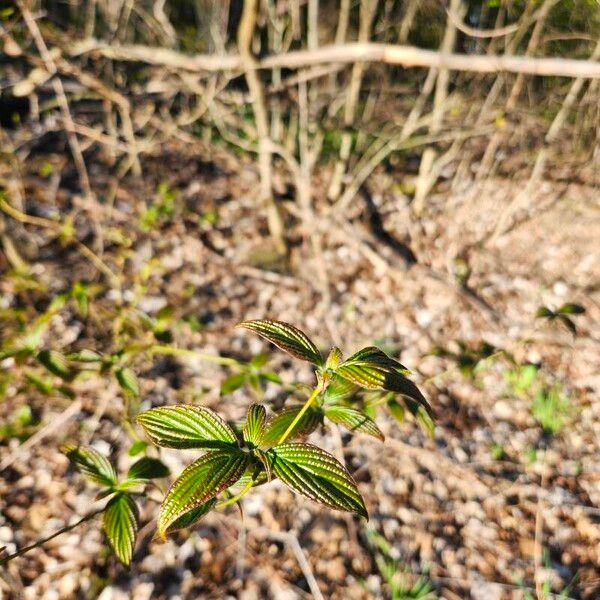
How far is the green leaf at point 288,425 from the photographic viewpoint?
788 millimetres

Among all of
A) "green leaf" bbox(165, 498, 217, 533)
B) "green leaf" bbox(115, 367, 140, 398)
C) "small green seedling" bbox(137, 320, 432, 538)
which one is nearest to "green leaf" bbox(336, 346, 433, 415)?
"small green seedling" bbox(137, 320, 432, 538)

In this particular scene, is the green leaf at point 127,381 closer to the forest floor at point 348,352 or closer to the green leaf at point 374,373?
the forest floor at point 348,352

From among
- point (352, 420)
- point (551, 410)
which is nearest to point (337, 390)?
point (352, 420)

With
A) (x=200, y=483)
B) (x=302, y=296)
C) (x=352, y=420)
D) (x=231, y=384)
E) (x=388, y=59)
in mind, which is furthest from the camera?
(x=302, y=296)

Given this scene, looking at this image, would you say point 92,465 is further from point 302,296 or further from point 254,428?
point 302,296

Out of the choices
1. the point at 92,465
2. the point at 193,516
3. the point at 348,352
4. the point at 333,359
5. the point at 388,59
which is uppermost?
the point at 388,59

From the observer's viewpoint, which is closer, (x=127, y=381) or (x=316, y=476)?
(x=316, y=476)

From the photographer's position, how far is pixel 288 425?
82 cm

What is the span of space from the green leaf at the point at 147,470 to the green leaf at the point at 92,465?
44 millimetres

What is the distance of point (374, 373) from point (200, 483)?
1.01 feet

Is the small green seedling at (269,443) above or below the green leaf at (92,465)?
above

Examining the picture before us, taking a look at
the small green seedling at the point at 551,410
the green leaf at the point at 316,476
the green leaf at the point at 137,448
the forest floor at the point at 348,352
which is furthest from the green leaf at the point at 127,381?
the small green seedling at the point at 551,410

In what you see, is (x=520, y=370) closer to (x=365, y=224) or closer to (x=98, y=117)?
(x=365, y=224)

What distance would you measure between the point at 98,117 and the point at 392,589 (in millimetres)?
4313
